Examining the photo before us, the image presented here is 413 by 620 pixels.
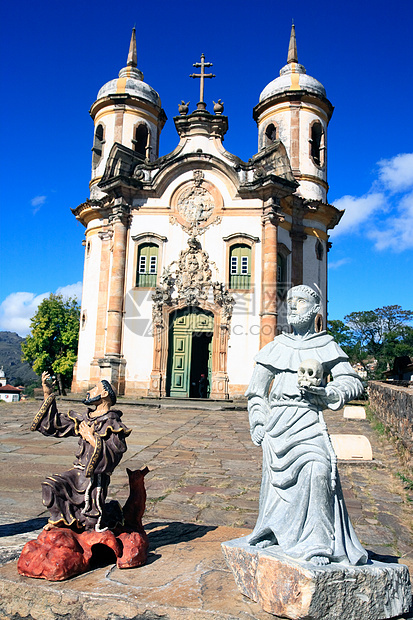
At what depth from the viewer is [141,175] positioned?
20500mm

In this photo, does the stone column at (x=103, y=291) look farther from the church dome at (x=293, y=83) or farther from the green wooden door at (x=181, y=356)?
the church dome at (x=293, y=83)

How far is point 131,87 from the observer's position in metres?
24.3

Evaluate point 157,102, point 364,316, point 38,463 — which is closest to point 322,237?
point 157,102

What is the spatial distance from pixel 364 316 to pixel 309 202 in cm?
2986

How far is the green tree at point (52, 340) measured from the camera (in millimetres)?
34562

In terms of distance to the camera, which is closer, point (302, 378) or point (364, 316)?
point (302, 378)

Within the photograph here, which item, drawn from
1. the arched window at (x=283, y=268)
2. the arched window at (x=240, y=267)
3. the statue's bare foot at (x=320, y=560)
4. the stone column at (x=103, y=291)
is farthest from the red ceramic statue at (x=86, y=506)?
the stone column at (x=103, y=291)

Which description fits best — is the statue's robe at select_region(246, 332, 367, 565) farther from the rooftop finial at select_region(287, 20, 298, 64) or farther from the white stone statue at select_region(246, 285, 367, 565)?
the rooftop finial at select_region(287, 20, 298, 64)

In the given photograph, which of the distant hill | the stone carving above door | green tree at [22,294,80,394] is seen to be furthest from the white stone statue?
the distant hill

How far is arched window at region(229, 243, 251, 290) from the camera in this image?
19547 mm

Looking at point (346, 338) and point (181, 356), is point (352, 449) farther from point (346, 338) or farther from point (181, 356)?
point (346, 338)

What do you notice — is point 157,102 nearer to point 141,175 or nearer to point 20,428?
point 141,175

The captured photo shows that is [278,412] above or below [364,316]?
below

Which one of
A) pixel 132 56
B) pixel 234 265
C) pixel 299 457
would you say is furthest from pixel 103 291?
pixel 299 457
